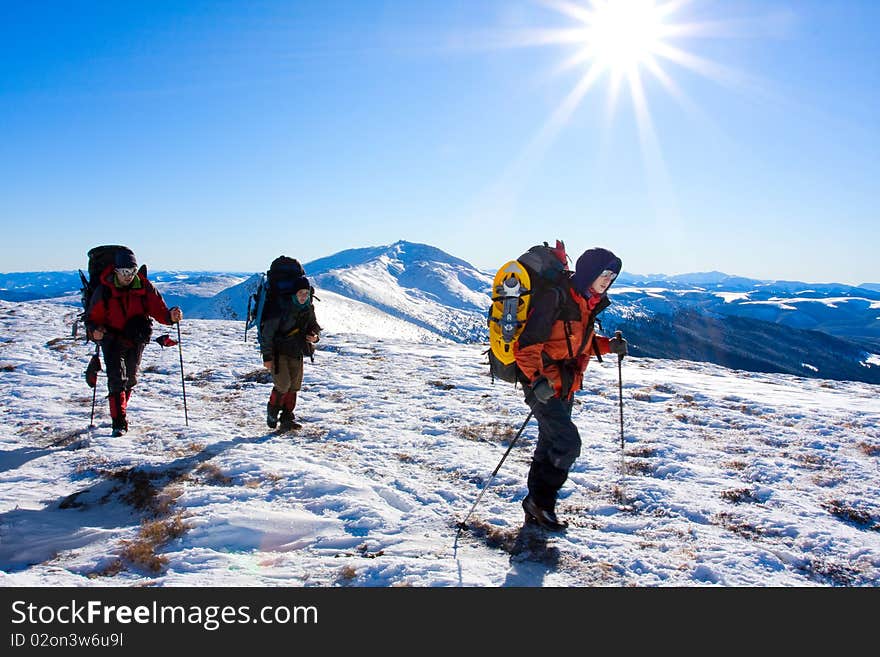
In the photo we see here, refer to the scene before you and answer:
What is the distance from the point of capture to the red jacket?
8.40 m

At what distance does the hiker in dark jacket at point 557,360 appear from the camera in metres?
5.25

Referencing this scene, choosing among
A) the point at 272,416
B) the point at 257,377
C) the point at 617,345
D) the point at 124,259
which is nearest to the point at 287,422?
the point at 272,416

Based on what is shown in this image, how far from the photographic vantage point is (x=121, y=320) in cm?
861

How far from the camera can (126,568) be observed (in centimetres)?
457

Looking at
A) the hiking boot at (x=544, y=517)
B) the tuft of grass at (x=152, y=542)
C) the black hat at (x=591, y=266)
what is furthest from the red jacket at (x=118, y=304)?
the black hat at (x=591, y=266)

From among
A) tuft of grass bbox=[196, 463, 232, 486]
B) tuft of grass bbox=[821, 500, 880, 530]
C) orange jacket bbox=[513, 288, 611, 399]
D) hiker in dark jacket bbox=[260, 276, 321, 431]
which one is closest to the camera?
orange jacket bbox=[513, 288, 611, 399]

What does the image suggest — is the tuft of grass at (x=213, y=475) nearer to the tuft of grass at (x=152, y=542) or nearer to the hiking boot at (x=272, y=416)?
the tuft of grass at (x=152, y=542)

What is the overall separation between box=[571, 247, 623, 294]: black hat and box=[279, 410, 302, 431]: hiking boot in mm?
6835

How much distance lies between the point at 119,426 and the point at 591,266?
30.0 feet

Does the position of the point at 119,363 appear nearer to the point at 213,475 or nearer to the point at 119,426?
the point at 119,426

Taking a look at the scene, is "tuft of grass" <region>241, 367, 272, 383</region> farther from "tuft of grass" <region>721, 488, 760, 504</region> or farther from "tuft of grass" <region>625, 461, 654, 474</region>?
"tuft of grass" <region>721, 488, 760, 504</region>

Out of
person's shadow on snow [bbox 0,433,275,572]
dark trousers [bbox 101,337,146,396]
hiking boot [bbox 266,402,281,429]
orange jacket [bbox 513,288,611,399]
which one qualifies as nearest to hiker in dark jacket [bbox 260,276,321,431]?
hiking boot [bbox 266,402,281,429]
